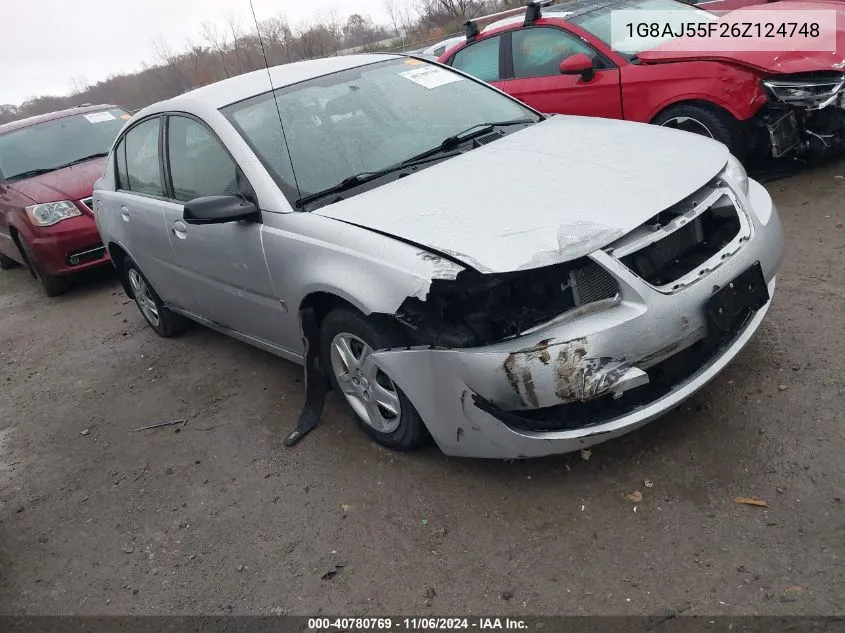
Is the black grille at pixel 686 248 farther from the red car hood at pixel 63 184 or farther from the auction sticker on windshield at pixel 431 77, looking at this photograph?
the red car hood at pixel 63 184

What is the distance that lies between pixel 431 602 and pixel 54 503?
7.24 ft

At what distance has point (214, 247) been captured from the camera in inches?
144

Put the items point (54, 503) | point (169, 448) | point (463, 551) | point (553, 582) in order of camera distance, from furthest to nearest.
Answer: point (169, 448) → point (54, 503) → point (463, 551) → point (553, 582)

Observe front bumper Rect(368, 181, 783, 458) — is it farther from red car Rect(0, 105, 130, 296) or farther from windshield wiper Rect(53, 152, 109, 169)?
windshield wiper Rect(53, 152, 109, 169)

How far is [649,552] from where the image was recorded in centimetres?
238

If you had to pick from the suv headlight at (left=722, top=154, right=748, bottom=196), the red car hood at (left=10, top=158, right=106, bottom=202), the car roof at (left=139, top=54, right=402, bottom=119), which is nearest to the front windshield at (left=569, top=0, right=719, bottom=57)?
the car roof at (left=139, top=54, right=402, bottom=119)

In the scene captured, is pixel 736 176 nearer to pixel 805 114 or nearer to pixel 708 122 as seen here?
pixel 708 122

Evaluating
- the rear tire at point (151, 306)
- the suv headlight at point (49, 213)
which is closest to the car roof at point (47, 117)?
the suv headlight at point (49, 213)

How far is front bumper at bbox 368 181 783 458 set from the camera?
2393 millimetres

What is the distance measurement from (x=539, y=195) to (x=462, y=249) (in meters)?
0.48

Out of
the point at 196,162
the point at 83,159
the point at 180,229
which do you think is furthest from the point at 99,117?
the point at 196,162

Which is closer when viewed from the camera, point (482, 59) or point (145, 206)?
point (145, 206)

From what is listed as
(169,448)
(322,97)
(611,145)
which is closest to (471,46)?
(322,97)

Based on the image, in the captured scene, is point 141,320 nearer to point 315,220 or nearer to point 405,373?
point 315,220
